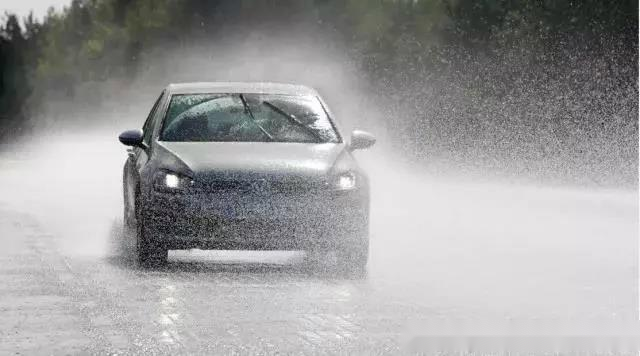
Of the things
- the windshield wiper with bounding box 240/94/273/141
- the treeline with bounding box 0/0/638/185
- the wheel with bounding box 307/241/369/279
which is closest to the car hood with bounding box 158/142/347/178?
the windshield wiper with bounding box 240/94/273/141

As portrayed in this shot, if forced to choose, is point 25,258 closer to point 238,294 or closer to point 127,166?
point 127,166

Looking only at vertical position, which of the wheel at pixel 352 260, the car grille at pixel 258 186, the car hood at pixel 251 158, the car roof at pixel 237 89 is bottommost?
the wheel at pixel 352 260

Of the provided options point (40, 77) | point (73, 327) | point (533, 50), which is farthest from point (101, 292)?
point (40, 77)

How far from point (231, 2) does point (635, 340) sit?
122 meters

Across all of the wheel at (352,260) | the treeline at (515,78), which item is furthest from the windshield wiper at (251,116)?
the treeline at (515,78)

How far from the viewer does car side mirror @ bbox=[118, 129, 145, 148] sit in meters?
15.5

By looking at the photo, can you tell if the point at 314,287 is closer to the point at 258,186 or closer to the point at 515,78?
the point at 258,186

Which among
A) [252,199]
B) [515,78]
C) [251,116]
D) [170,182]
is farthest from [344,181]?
[515,78]

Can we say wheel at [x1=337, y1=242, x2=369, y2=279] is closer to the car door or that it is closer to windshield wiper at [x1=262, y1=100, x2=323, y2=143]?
windshield wiper at [x1=262, y1=100, x2=323, y2=143]

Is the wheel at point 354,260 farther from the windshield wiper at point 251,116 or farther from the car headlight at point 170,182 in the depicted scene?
the windshield wiper at point 251,116

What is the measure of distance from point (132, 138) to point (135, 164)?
0.35 meters

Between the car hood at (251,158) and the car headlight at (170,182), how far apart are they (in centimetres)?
8

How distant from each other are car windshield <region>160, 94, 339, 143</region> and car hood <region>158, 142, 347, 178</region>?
313mm

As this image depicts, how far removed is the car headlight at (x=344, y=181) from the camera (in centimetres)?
1439
